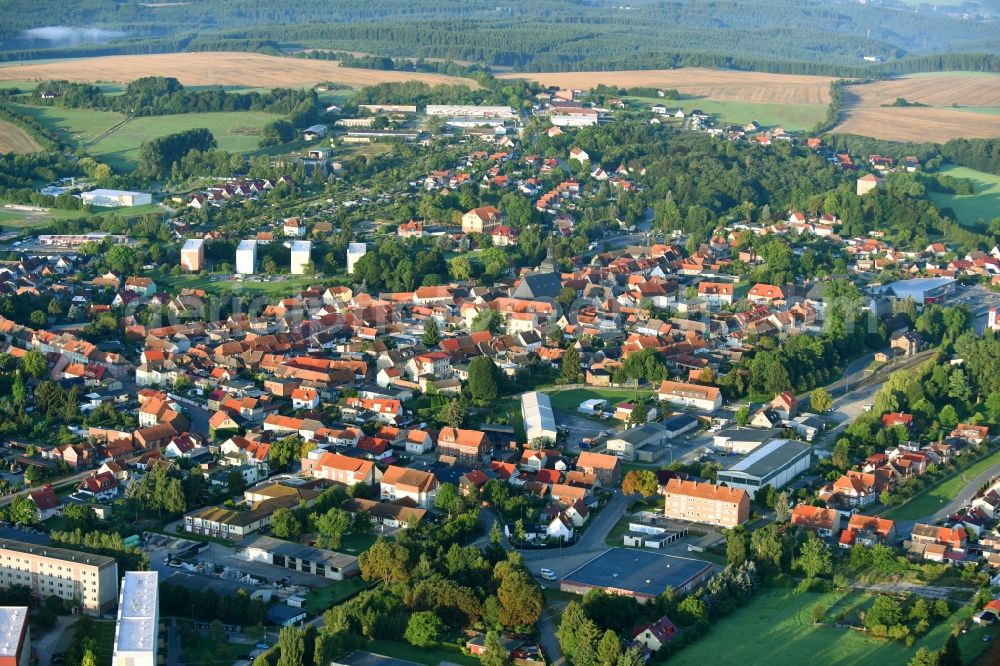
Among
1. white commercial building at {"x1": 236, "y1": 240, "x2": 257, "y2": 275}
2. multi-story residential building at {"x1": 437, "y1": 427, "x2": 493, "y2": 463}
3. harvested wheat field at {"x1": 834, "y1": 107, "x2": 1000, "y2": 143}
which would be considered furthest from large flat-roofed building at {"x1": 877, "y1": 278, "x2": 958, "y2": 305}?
harvested wheat field at {"x1": 834, "y1": 107, "x2": 1000, "y2": 143}

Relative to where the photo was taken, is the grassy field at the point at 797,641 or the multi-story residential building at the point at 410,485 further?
the multi-story residential building at the point at 410,485

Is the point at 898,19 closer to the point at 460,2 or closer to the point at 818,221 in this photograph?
the point at 460,2

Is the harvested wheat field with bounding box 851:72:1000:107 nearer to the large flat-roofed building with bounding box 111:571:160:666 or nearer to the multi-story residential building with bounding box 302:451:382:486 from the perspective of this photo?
the multi-story residential building with bounding box 302:451:382:486

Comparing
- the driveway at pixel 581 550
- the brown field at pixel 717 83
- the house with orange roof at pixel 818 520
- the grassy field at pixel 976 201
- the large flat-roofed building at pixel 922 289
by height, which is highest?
the brown field at pixel 717 83

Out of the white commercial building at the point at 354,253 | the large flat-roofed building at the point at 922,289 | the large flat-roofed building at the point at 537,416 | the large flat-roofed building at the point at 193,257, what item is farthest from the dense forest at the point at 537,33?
the large flat-roofed building at the point at 537,416

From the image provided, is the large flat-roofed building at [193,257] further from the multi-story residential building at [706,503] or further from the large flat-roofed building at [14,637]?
the large flat-roofed building at [14,637]

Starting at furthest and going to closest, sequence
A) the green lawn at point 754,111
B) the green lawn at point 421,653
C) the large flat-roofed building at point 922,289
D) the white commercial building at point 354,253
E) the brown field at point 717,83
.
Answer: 1. the brown field at point 717,83
2. the green lawn at point 754,111
3. the white commercial building at point 354,253
4. the large flat-roofed building at point 922,289
5. the green lawn at point 421,653

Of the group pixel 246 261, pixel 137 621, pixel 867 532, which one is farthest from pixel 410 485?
pixel 246 261
